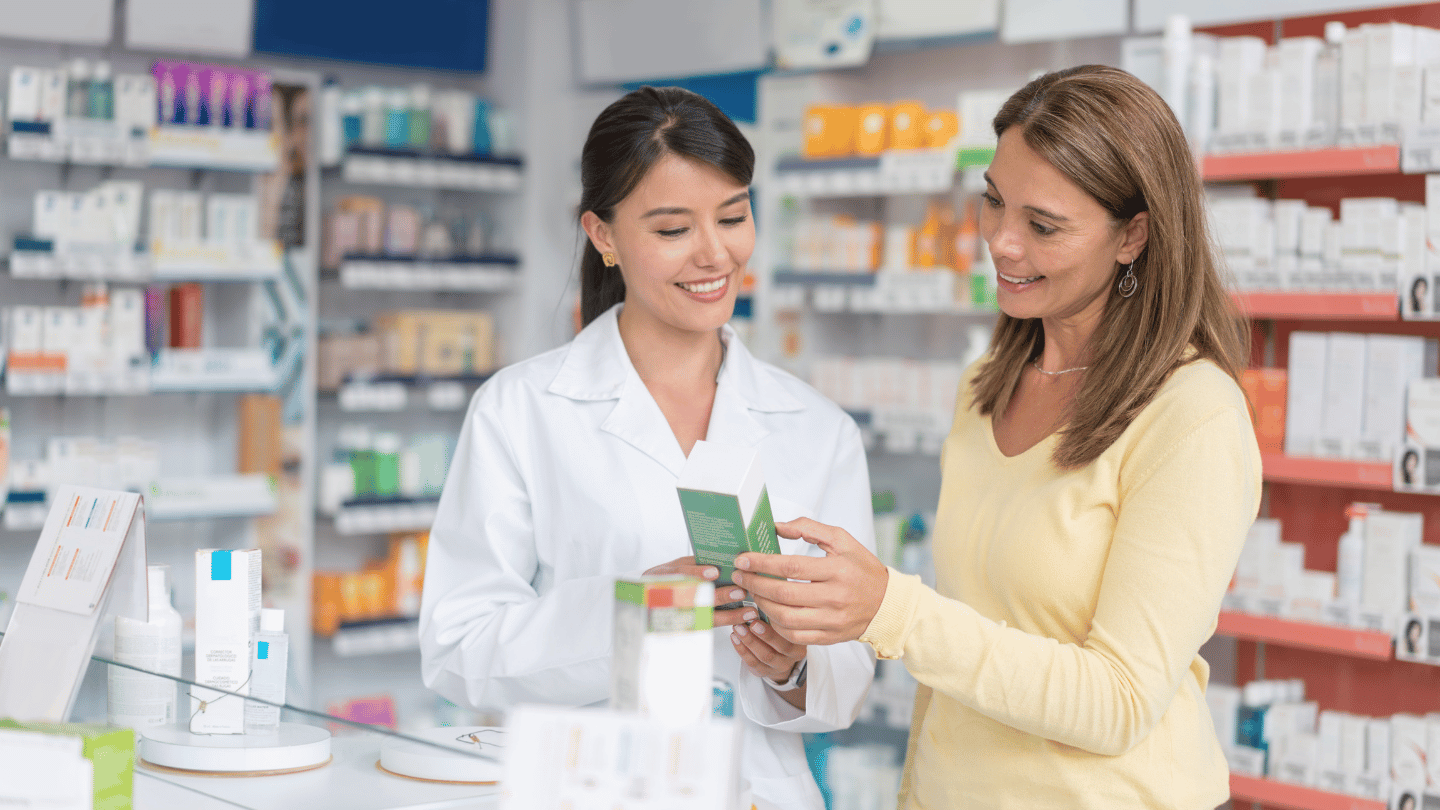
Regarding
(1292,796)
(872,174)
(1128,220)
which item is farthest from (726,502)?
(872,174)

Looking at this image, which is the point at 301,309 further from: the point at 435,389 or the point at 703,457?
the point at 703,457

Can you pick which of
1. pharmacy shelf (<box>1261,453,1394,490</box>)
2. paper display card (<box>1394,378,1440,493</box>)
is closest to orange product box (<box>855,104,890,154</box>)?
pharmacy shelf (<box>1261,453,1394,490</box>)

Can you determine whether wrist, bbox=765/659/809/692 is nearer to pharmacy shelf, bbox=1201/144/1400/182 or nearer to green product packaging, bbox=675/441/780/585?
green product packaging, bbox=675/441/780/585

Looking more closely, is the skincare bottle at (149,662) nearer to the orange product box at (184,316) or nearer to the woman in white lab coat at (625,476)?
the woman in white lab coat at (625,476)

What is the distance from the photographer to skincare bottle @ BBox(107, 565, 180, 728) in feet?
5.71

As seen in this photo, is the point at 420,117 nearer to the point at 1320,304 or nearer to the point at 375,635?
the point at 375,635

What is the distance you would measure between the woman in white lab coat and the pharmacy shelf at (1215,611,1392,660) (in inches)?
77.7

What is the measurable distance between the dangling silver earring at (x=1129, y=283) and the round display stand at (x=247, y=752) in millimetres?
1217

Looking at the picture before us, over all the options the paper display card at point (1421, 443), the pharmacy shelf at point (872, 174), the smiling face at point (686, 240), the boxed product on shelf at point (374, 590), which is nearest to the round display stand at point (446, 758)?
the smiling face at point (686, 240)

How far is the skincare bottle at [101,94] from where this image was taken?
503 centimetres

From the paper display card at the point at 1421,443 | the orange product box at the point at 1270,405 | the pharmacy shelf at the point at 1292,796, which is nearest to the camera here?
the paper display card at the point at 1421,443

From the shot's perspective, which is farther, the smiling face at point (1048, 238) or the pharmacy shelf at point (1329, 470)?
the pharmacy shelf at point (1329, 470)

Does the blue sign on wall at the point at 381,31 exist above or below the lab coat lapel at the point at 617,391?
above

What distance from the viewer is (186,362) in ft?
17.5
